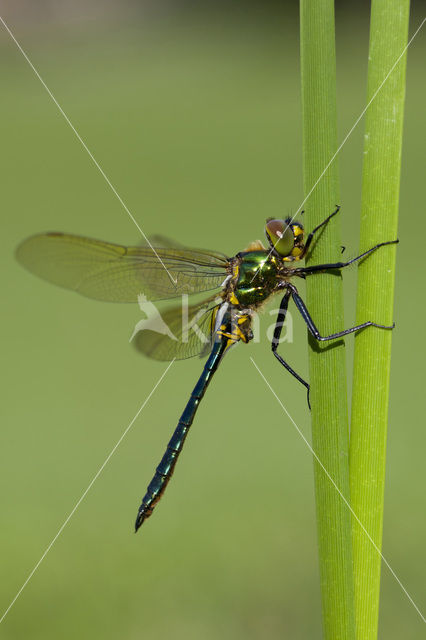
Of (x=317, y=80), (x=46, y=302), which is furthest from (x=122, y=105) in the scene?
(x=317, y=80)

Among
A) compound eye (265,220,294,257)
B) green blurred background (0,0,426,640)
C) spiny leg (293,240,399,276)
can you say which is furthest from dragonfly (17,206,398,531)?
green blurred background (0,0,426,640)

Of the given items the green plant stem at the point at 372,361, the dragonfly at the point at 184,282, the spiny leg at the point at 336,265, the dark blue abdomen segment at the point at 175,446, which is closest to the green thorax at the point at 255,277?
the dragonfly at the point at 184,282

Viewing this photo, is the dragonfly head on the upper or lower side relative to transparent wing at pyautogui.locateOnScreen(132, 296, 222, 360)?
upper

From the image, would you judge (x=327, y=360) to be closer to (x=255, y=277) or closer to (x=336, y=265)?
(x=336, y=265)

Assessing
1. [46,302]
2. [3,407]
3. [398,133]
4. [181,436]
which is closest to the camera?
[398,133]

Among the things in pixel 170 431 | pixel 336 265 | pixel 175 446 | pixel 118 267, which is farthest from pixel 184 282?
pixel 170 431

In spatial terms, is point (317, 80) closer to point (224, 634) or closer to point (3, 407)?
point (224, 634)

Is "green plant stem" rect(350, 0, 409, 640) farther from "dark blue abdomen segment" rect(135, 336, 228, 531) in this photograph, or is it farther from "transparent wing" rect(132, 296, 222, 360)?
"transparent wing" rect(132, 296, 222, 360)
